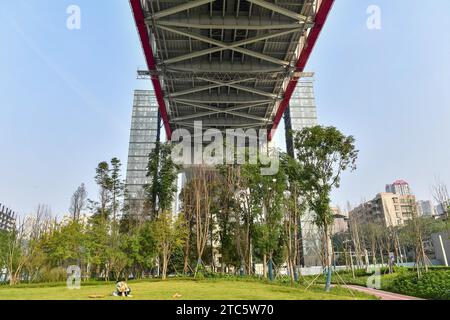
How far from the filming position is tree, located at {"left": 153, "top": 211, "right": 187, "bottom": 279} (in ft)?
64.6

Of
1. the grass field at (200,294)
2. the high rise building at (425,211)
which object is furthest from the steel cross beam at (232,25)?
the high rise building at (425,211)

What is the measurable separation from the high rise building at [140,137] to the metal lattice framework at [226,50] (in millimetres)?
11465

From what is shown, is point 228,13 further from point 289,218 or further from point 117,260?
point 117,260

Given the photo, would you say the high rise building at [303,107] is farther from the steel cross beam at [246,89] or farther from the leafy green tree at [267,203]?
the leafy green tree at [267,203]

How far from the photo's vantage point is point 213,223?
970 inches

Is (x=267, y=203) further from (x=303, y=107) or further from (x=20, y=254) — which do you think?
(x=303, y=107)

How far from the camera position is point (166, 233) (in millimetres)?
19703

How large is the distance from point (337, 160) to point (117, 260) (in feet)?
52.6

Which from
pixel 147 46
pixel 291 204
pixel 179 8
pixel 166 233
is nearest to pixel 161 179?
pixel 166 233

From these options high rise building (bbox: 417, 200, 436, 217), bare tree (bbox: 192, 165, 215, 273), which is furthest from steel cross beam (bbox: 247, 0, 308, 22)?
high rise building (bbox: 417, 200, 436, 217)

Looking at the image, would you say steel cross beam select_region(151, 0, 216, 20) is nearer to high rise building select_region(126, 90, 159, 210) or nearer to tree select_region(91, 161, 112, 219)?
tree select_region(91, 161, 112, 219)

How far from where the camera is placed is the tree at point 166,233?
19703 millimetres
